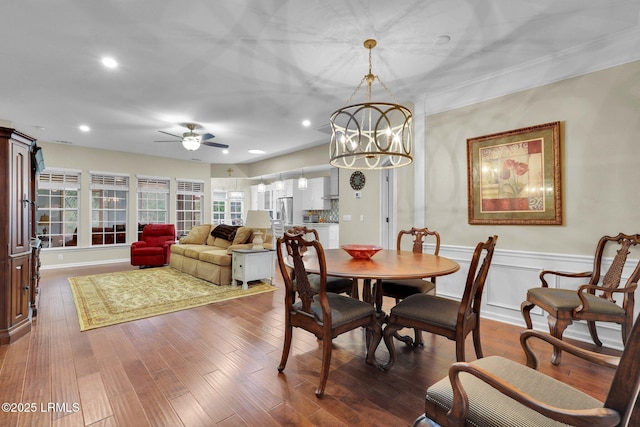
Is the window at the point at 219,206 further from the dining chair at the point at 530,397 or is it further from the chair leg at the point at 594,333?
the dining chair at the point at 530,397

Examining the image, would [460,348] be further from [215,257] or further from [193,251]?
[193,251]

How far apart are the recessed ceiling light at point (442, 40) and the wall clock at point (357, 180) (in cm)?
282

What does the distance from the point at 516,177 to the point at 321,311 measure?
104 inches

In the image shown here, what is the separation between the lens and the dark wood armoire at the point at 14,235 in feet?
8.54

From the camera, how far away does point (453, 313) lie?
1948 mm

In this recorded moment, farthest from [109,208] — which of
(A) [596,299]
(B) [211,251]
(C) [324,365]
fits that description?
(A) [596,299]

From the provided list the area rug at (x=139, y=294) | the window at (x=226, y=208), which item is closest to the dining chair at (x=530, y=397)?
the area rug at (x=139, y=294)

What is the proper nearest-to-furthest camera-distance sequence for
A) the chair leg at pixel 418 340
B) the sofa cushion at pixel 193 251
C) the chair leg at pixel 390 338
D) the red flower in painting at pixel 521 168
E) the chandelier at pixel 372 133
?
1. the chair leg at pixel 390 338
2. the chandelier at pixel 372 133
3. the chair leg at pixel 418 340
4. the red flower in painting at pixel 521 168
5. the sofa cushion at pixel 193 251

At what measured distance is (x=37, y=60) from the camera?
9.63 ft

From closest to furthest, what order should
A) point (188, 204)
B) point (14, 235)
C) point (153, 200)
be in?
point (14, 235)
point (153, 200)
point (188, 204)

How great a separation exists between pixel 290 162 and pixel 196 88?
397 cm

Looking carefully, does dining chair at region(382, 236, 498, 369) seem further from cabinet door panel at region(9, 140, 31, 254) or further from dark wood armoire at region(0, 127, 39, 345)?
cabinet door panel at region(9, 140, 31, 254)

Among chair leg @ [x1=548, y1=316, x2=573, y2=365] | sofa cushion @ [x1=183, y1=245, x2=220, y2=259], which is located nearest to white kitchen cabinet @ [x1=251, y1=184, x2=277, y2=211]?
sofa cushion @ [x1=183, y1=245, x2=220, y2=259]

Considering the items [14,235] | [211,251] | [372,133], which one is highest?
[372,133]
